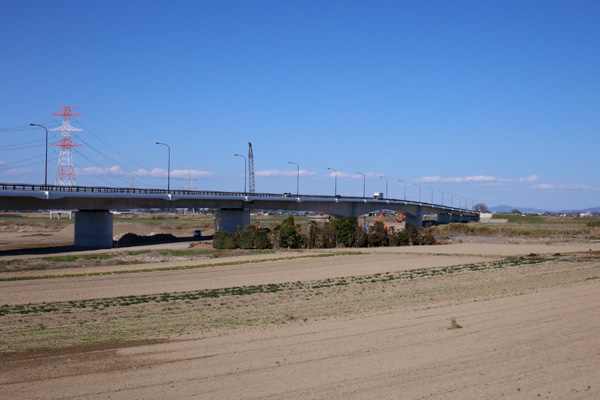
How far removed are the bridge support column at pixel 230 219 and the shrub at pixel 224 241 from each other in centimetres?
1918

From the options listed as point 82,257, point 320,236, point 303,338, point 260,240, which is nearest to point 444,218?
point 320,236

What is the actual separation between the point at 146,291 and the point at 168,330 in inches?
485

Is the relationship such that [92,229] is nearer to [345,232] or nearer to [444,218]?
[345,232]

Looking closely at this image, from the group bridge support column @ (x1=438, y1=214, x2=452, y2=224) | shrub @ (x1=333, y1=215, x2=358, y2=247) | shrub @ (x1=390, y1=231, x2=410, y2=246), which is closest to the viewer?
shrub @ (x1=333, y1=215, x2=358, y2=247)

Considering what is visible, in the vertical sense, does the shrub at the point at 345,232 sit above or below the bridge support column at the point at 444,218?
below

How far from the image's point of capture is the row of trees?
216 ft

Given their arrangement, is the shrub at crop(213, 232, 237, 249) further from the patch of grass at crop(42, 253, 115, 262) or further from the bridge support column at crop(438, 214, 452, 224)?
the bridge support column at crop(438, 214, 452, 224)

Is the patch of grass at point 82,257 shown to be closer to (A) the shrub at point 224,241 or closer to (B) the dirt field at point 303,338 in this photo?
(A) the shrub at point 224,241

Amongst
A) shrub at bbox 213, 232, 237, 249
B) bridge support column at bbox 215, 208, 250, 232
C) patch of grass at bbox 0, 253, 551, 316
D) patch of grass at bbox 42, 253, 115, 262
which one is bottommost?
patch of grass at bbox 42, 253, 115, 262

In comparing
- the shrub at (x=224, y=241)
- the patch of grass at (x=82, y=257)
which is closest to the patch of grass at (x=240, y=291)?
the patch of grass at (x=82, y=257)

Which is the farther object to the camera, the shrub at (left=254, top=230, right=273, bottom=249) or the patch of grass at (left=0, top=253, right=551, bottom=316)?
the shrub at (left=254, top=230, right=273, bottom=249)

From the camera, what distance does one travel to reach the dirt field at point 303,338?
13.2 meters

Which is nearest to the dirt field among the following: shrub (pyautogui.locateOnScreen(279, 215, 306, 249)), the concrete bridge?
the concrete bridge

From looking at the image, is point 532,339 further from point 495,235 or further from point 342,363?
point 495,235
